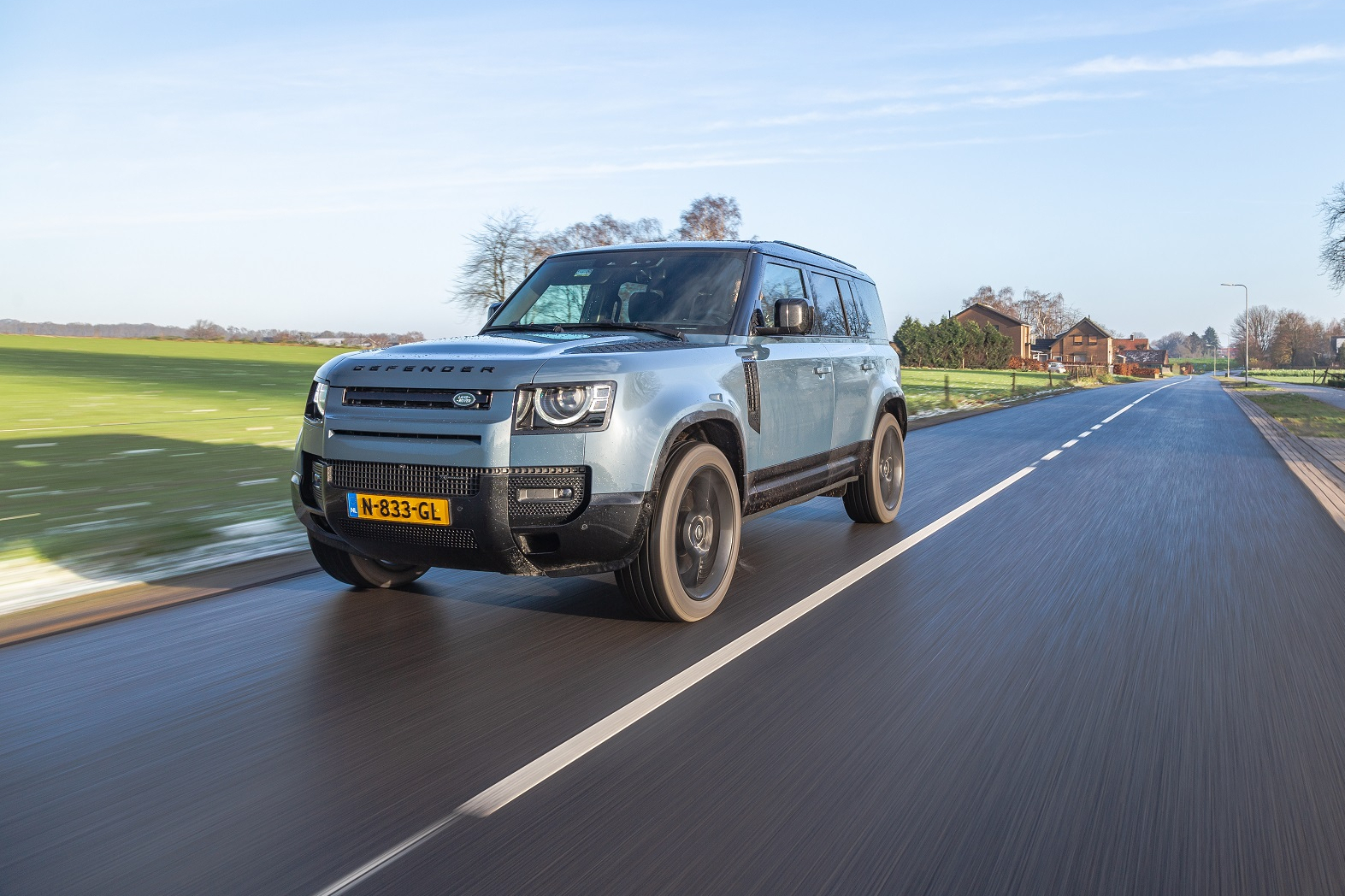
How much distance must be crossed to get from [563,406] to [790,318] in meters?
1.99

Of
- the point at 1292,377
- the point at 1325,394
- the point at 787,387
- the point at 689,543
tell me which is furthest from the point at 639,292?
the point at 1292,377

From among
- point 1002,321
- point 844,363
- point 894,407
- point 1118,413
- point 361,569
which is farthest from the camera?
point 1002,321

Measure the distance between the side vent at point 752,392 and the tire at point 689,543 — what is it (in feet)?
1.37

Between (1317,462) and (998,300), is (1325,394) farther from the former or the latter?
(998,300)

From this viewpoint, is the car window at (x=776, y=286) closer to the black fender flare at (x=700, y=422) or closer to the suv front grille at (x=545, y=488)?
the black fender flare at (x=700, y=422)

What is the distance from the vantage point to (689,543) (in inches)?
223

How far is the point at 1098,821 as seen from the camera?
3104 millimetres

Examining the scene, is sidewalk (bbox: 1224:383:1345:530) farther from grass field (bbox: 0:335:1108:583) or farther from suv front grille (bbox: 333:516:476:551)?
grass field (bbox: 0:335:1108:583)

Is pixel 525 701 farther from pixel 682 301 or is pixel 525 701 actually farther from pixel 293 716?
pixel 682 301

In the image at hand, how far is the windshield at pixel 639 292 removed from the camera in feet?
20.9

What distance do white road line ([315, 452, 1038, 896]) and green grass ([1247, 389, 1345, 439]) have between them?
18039mm

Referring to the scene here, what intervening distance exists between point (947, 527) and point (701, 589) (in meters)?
3.60

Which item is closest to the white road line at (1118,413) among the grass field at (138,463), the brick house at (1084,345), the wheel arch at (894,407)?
the grass field at (138,463)

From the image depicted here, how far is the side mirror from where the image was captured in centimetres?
635
